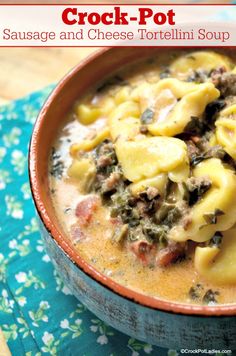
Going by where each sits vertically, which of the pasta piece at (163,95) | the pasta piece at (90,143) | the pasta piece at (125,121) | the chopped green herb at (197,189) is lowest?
the chopped green herb at (197,189)

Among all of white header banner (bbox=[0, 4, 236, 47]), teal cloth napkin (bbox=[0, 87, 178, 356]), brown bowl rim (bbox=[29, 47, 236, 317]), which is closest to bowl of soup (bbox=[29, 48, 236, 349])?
brown bowl rim (bbox=[29, 47, 236, 317])

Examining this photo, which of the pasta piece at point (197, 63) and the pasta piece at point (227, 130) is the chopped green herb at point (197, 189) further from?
the pasta piece at point (197, 63)

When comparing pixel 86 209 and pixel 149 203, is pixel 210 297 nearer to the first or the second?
pixel 149 203

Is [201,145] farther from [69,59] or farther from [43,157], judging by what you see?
[69,59]

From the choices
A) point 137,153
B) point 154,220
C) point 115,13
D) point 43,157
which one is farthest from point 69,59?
point 154,220

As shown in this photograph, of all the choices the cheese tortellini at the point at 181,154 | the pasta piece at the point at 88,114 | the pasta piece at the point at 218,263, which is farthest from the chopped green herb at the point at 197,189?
the pasta piece at the point at 88,114

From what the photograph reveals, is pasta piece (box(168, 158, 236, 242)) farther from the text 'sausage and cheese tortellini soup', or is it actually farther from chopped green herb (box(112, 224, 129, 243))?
chopped green herb (box(112, 224, 129, 243))
